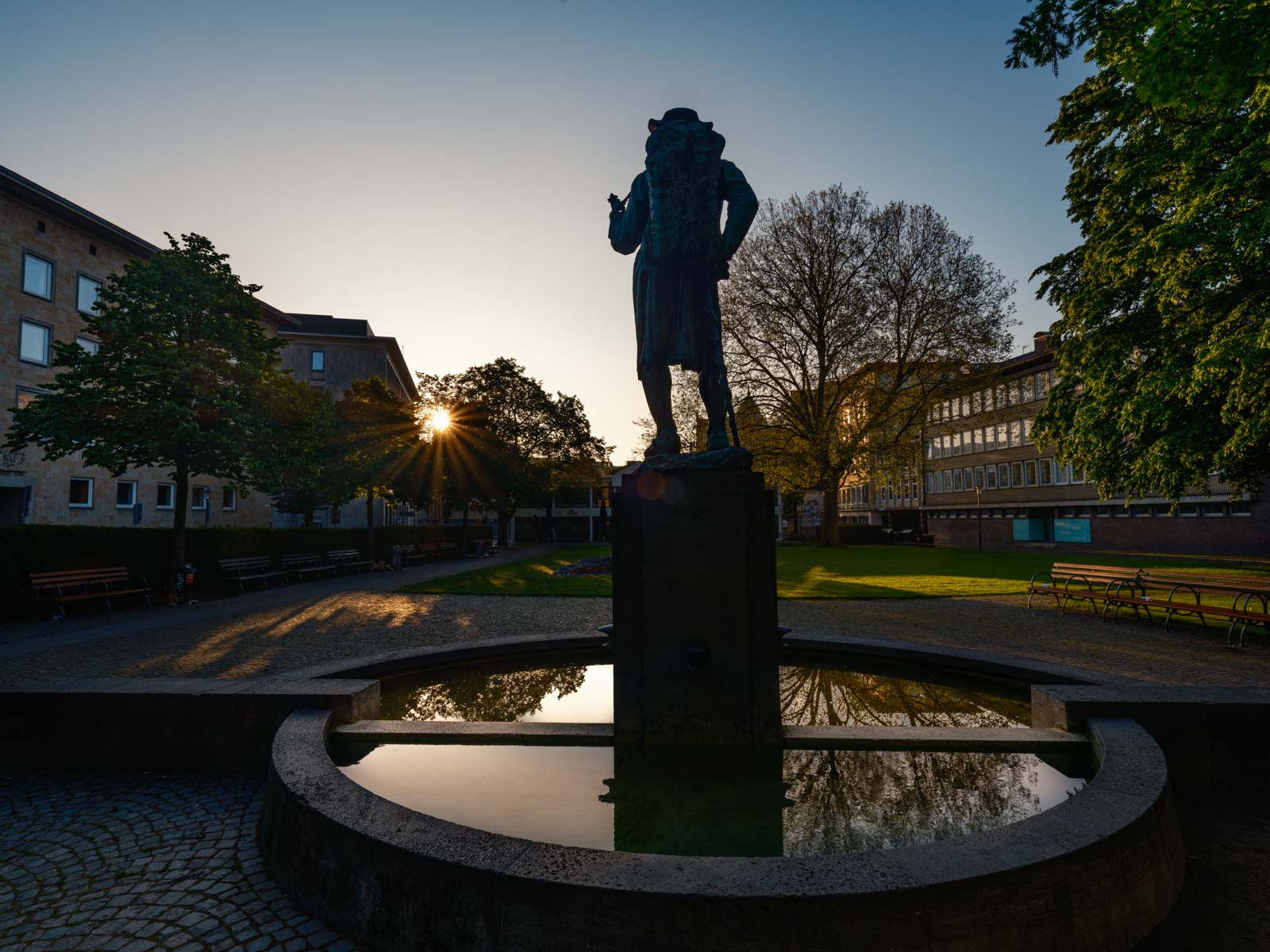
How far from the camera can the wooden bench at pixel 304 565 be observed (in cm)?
2345

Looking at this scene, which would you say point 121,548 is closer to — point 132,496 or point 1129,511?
point 132,496

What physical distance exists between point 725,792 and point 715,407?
2.71m

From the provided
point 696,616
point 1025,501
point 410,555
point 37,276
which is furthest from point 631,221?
point 1025,501

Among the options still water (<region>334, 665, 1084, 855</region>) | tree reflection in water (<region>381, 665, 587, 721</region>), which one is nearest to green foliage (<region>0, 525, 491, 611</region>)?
tree reflection in water (<region>381, 665, 587, 721</region>)

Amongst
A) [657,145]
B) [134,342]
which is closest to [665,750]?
[657,145]

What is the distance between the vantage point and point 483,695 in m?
5.97

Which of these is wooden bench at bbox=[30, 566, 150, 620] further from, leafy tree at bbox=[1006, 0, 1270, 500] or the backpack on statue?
leafy tree at bbox=[1006, 0, 1270, 500]

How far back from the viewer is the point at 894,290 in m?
33.5

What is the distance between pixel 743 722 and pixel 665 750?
0.52 metres

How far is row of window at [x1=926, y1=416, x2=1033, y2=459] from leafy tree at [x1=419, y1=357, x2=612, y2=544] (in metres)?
26.4

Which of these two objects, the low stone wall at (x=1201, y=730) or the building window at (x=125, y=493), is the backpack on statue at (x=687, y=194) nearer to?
the low stone wall at (x=1201, y=730)

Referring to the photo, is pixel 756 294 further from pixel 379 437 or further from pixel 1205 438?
pixel 1205 438

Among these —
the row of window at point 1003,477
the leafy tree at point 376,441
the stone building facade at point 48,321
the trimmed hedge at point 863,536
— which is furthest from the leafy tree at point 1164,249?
the trimmed hedge at point 863,536

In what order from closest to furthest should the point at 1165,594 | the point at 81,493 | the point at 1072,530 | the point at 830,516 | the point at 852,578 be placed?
the point at 1165,594, the point at 852,578, the point at 81,493, the point at 830,516, the point at 1072,530
